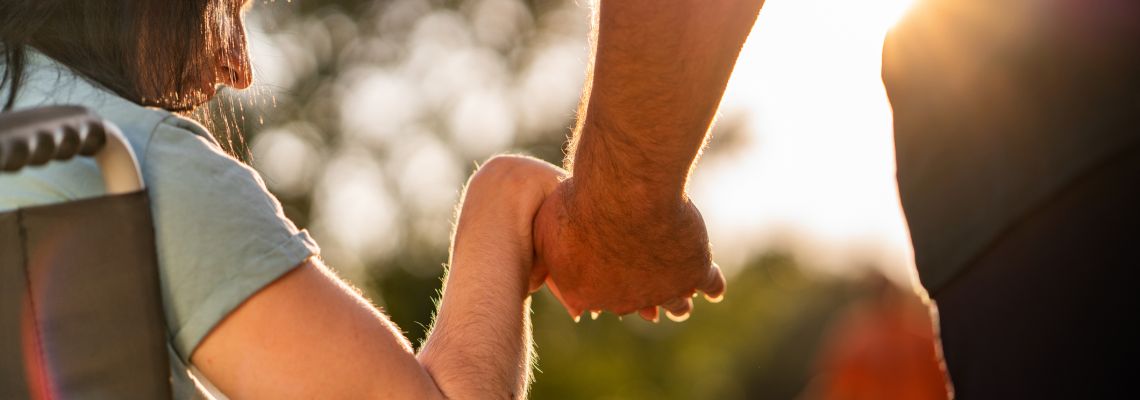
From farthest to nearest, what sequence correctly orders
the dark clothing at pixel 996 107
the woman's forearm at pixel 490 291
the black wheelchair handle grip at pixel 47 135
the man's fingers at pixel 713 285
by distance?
1. the man's fingers at pixel 713 285
2. the woman's forearm at pixel 490 291
3. the dark clothing at pixel 996 107
4. the black wheelchair handle grip at pixel 47 135

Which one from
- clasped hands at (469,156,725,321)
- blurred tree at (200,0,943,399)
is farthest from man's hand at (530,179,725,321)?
blurred tree at (200,0,943,399)

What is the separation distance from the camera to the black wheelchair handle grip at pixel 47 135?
1.92 meters

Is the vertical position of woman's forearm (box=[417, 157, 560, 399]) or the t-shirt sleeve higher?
the t-shirt sleeve

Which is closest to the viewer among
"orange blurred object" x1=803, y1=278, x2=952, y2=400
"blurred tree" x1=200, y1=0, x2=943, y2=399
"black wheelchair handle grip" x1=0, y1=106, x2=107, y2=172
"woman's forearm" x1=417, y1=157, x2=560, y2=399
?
"black wheelchair handle grip" x1=0, y1=106, x2=107, y2=172

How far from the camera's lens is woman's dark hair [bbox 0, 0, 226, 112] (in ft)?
8.26

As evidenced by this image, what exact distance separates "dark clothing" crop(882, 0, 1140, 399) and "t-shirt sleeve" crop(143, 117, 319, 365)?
97 cm

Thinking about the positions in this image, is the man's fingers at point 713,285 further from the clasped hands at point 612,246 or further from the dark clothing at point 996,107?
the dark clothing at point 996,107

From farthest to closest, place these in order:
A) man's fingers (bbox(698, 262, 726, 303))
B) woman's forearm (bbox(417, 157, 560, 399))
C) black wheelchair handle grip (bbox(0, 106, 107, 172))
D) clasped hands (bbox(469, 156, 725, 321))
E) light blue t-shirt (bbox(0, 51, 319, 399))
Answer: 1. man's fingers (bbox(698, 262, 726, 303))
2. clasped hands (bbox(469, 156, 725, 321))
3. woman's forearm (bbox(417, 157, 560, 399))
4. light blue t-shirt (bbox(0, 51, 319, 399))
5. black wheelchair handle grip (bbox(0, 106, 107, 172))

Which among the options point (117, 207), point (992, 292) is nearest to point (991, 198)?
point (992, 292)

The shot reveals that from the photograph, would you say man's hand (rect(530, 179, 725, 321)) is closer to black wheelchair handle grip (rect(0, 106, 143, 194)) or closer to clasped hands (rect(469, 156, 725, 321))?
clasped hands (rect(469, 156, 725, 321))


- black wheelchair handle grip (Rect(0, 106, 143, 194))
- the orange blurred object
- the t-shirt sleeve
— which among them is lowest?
the orange blurred object

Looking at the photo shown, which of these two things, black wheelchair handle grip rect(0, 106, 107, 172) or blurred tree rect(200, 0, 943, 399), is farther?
blurred tree rect(200, 0, 943, 399)

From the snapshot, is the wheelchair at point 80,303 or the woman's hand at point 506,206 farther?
the woman's hand at point 506,206

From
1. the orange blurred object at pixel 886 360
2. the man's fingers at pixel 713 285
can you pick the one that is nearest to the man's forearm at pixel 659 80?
the man's fingers at pixel 713 285
